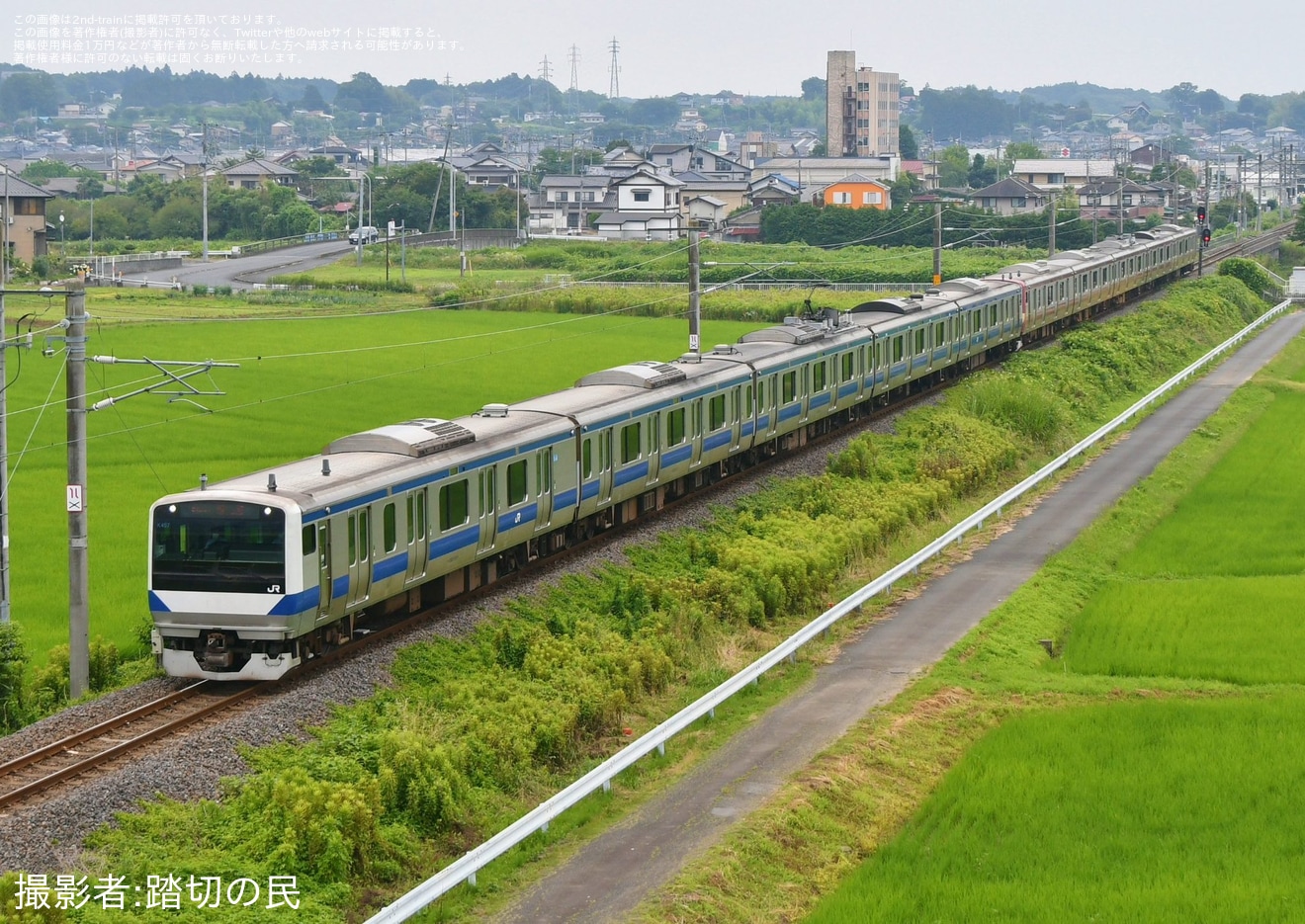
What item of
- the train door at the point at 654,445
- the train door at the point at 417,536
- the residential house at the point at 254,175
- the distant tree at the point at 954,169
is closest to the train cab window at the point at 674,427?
the train door at the point at 654,445

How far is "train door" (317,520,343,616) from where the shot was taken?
740 inches

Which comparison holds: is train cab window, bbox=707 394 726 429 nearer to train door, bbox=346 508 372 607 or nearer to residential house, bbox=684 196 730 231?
train door, bbox=346 508 372 607

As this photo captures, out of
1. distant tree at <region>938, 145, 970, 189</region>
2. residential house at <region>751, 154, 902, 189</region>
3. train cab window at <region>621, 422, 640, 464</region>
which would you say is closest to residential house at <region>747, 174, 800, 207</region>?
residential house at <region>751, 154, 902, 189</region>

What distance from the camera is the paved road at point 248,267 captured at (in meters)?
80.9

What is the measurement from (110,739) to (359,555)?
3.70m

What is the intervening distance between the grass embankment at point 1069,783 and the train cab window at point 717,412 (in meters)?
6.86

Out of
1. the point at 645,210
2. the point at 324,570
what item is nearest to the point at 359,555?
the point at 324,570

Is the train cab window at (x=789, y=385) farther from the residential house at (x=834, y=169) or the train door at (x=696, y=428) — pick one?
the residential house at (x=834, y=169)

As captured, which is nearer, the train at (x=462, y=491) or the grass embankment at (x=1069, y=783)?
the grass embankment at (x=1069, y=783)

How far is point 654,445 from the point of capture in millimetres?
28047

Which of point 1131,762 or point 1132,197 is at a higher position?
point 1132,197

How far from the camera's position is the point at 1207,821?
15250 millimetres

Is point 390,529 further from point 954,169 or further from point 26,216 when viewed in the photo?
point 954,169

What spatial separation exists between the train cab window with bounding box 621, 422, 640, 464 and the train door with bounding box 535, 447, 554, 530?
8.51 ft
